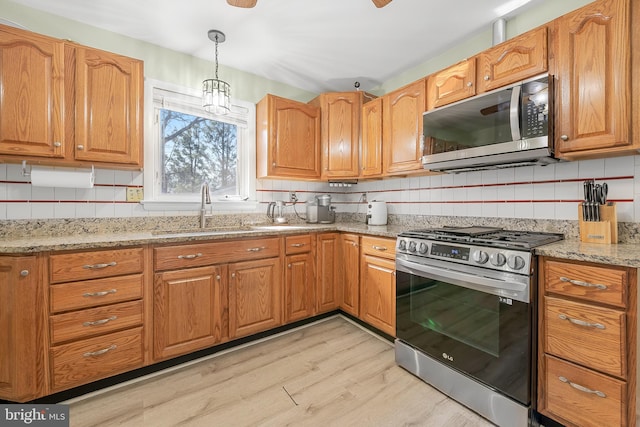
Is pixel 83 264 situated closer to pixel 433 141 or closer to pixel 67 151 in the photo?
pixel 67 151

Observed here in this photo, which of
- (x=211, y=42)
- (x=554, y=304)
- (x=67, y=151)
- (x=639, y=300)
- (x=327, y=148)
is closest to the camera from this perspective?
(x=639, y=300)

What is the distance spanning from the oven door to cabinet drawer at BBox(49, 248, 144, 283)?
5.88 ft

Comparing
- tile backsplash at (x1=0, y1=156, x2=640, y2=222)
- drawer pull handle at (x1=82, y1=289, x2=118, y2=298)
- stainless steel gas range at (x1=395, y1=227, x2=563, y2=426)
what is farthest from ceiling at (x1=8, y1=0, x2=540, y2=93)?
drawer pull handle at (x1=82, y1=289, x2=118, y2=298)

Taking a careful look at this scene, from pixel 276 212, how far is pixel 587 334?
2552mm

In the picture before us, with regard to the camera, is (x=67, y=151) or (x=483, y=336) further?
(x=67, y=151)

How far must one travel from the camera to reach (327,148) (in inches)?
119

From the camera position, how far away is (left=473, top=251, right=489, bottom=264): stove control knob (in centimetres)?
149

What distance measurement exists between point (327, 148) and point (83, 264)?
2.28 meters

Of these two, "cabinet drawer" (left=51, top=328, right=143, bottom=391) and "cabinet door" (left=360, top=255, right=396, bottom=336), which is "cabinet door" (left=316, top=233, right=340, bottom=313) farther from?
"cabinet drawer" (left=51, top=328, right=143, bottom=391)

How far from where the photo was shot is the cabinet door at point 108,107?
183 cm

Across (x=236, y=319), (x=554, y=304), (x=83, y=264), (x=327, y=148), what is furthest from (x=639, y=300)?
(x=83, y=264)

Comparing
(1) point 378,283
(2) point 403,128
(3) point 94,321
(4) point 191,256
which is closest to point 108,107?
(4) point 191,256

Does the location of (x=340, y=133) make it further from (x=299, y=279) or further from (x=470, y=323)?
(x=470, y=323)

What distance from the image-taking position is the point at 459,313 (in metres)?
1.63
